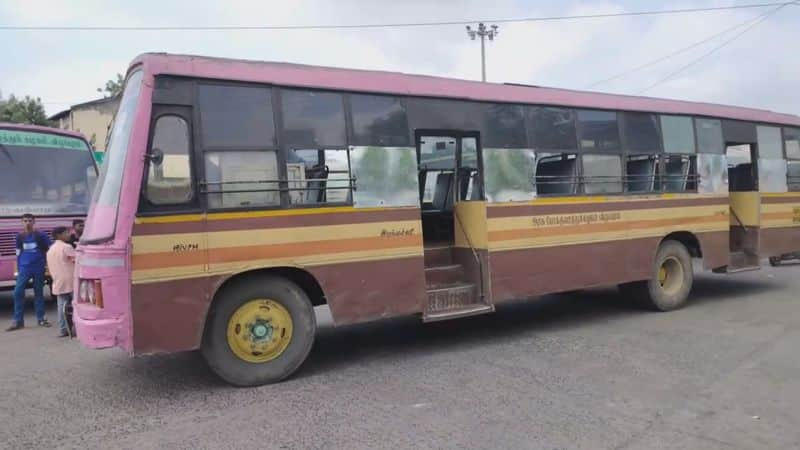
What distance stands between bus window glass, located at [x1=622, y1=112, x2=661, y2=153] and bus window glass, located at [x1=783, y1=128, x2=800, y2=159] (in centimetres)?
341

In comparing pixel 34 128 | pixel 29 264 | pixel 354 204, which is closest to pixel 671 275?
pixel 354 204

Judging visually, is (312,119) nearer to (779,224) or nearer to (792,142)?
(779,224)

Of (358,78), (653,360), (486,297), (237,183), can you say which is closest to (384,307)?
(486,297)

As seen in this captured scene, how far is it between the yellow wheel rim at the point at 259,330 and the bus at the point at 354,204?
0.04 feet

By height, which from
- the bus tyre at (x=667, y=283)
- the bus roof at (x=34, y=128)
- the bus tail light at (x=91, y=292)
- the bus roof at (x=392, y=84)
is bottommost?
the bus tyre at (x=667, y=283)

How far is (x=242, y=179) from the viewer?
214 inches

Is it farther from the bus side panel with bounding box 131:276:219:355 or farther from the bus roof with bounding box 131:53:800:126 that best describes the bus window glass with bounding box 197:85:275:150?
the bus side panel with bounding box 131:276:219:355

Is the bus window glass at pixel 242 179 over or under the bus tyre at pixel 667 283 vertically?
over

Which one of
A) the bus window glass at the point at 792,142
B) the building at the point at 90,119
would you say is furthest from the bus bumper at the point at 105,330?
the building at the point at 90,119

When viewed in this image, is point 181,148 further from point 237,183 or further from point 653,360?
point 653,360

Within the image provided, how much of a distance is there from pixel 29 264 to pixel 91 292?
14.2 feet

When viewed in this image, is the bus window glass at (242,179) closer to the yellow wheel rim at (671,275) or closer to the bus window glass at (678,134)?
the bus window glass at (678,134)

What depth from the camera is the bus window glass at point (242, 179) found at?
208 inches

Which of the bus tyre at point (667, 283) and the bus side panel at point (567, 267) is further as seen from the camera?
the bus tyre at point (667, 283)
